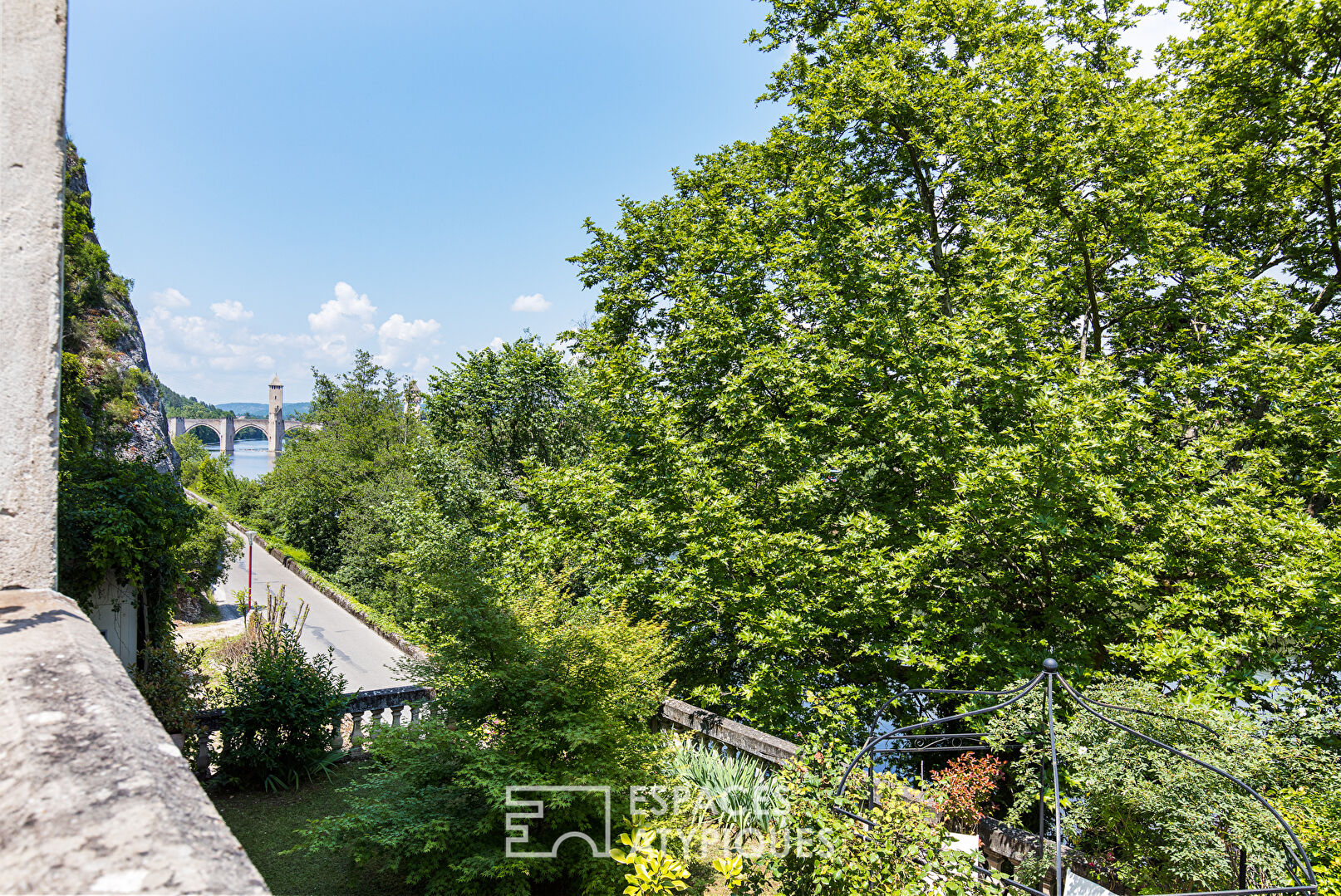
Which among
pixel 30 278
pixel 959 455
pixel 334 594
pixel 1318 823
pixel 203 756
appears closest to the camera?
pixel 30 278

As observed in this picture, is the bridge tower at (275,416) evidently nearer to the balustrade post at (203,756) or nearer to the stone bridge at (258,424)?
the stone bridge at (258,424)

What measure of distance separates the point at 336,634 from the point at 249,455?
145992mm

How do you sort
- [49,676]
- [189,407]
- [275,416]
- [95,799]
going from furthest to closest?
[189,407]
[275,416]
[49,676]
[95,799]

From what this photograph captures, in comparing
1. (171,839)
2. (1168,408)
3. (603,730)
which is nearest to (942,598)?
(1168,408)

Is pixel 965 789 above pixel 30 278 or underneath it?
underneath

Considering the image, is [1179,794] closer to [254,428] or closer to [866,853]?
[866,853]

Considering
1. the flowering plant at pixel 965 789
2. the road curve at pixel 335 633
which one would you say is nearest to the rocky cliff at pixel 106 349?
the road curve at pixel 335 633

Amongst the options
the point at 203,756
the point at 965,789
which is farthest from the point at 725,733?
the point at 203,756

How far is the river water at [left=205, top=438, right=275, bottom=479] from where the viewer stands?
329 feet

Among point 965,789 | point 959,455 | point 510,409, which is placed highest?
point 510,409

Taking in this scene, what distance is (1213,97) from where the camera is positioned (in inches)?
359

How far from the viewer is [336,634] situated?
18.0 metres

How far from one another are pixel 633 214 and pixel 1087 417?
979cm

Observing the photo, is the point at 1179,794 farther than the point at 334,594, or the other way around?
the point at 334,594
